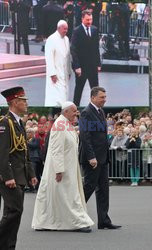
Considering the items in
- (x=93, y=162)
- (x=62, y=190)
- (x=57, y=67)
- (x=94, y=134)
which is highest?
(x=94, y=134)

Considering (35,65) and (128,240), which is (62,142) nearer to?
(128,240)

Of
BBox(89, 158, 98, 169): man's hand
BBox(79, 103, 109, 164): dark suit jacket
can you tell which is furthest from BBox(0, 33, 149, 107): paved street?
BBox(89, 158, 98, 169): man's hand

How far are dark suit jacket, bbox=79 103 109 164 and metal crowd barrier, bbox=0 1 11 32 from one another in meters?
16.0

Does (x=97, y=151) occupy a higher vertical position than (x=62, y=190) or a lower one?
higher

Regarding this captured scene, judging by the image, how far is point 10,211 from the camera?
886 cm

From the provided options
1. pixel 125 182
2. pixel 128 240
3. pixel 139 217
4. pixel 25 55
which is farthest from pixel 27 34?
pixel 128 240

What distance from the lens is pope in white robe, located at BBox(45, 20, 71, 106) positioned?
27.4 meters

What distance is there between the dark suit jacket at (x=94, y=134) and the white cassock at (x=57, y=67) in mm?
15404

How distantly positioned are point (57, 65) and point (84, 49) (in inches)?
51.6

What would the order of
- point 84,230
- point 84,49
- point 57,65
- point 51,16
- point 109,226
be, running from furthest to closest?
point 84,49 → point 51,16 → point 57,65 → point 109,226 → point 84,230

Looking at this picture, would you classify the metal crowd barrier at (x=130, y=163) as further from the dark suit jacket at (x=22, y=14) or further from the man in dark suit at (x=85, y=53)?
the dark suit jacket at (x=22, y=14)

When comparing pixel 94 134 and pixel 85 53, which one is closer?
pixel 94 134

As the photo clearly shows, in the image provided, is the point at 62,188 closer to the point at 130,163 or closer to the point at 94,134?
the point at 94,134

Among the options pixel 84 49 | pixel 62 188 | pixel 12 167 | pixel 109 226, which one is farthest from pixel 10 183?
pixel 84 49
